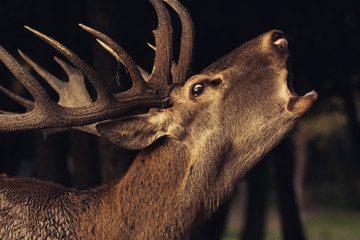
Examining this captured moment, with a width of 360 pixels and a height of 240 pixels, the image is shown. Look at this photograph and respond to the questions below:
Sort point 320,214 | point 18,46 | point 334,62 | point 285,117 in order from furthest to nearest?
point 320,214
point 334,62
point 18,46
point 285,117

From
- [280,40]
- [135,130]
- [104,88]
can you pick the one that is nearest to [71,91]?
[104,88]

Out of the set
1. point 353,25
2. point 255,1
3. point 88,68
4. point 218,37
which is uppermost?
point 353,25

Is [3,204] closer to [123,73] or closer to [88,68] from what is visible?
[88,68]

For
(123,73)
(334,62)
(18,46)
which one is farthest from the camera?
(334,62)

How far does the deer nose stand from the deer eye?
2.11 feet

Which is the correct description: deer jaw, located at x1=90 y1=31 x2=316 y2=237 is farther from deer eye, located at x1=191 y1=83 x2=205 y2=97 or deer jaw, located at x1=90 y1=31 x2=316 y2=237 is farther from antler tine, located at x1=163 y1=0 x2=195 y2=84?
antler tine, located at x1=163 y1=0 x2=195 y2=84

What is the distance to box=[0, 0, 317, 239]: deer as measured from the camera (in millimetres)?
3768

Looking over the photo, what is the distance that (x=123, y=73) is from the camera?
547cm

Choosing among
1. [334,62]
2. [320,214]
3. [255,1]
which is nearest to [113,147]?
[255,1]

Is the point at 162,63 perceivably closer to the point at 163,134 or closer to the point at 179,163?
the point at 163,134

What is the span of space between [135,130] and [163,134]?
23 cm

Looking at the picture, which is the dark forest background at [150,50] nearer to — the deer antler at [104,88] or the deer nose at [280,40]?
the deer antler at [104,88]

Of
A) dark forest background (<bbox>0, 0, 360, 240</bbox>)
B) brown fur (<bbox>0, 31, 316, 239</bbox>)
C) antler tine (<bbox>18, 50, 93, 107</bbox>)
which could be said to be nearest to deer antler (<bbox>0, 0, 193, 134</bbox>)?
brown fur (<bbox>0, 31, 316, 239</bbox>)

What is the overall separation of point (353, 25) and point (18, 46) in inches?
262
